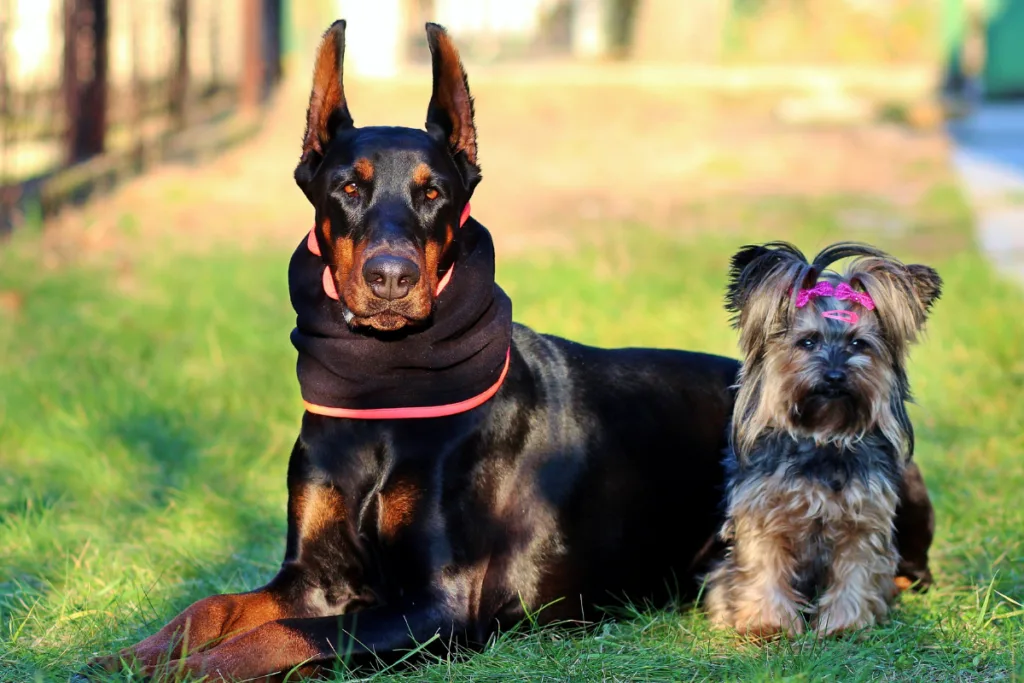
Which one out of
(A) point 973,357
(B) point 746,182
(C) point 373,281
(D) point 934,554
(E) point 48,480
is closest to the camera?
(C) point 373,281

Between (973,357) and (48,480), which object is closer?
(48,480)

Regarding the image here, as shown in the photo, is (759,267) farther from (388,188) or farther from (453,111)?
(388,188)

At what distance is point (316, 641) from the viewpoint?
326cm

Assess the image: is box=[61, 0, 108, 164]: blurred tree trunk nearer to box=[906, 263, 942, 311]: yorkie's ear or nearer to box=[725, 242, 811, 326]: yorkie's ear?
box=[725, 242, 811, 326]: yorkie's ear

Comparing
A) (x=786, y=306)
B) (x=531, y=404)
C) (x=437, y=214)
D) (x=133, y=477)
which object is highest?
(x=437, y=214)

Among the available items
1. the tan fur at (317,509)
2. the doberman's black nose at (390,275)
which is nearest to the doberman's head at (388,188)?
the doberman's black nose at (390,275)

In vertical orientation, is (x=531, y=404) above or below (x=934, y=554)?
above

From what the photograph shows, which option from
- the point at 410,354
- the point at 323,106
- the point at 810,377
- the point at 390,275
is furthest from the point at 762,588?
the point at 323,106

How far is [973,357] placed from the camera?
22.2ft

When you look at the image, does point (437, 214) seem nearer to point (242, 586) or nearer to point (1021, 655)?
point (242, 586)

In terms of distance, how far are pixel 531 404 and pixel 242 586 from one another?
1.20 meters

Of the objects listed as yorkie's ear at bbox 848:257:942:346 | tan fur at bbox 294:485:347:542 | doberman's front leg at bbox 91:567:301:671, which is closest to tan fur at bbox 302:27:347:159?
tan fur at bbox 294:485:347:542

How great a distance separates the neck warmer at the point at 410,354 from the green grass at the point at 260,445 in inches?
26.2

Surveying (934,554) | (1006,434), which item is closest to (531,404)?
(934,554)
